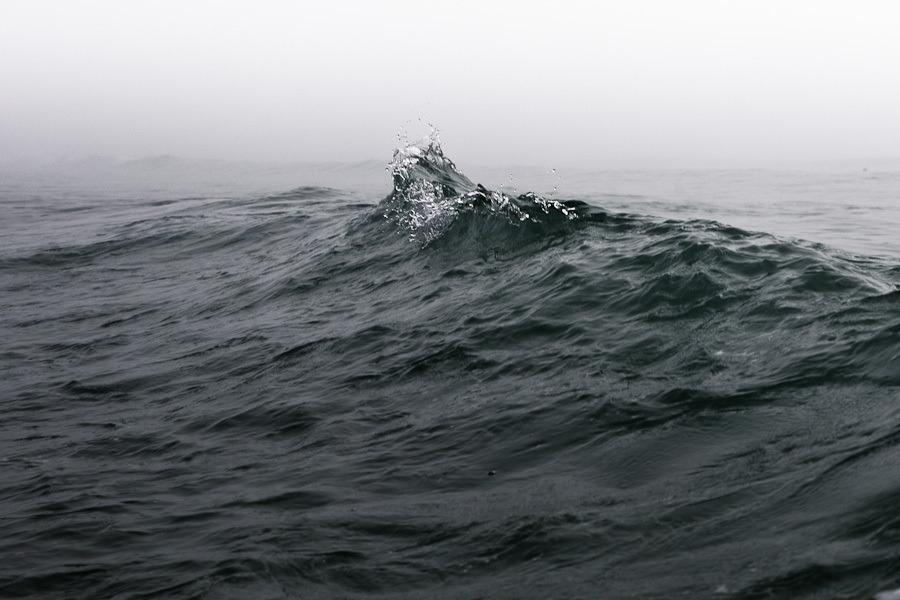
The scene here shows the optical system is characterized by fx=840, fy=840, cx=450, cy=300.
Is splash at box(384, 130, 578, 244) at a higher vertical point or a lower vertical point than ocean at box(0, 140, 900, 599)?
higher

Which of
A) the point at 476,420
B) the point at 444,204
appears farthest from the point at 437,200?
the point at 476,420

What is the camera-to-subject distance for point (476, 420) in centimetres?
564

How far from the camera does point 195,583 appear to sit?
3.88 metres

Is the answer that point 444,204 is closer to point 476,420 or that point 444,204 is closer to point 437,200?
point 437,200

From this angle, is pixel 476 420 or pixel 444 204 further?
pixel 444 204

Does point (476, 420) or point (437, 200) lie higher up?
point (437, 200)

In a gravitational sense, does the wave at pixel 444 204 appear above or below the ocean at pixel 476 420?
above

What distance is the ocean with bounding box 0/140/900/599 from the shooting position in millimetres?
3793

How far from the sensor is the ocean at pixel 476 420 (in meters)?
3.79

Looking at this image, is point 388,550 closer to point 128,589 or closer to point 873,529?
point 128,589

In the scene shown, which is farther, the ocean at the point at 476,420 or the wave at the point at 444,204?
the wave at the point at 444,204

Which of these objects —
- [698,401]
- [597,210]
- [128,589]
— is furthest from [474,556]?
[597,210]

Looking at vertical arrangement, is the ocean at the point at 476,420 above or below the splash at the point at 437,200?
below

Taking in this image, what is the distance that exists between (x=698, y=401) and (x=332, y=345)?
12.0 ft
